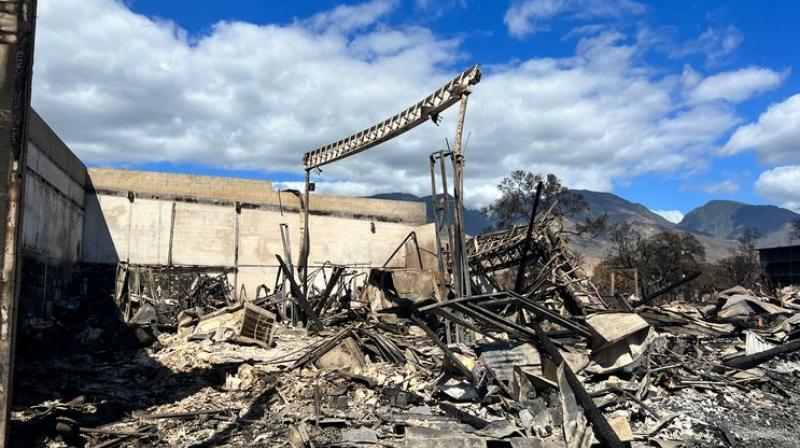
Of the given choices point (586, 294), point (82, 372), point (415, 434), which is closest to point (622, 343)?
point (415, 434)

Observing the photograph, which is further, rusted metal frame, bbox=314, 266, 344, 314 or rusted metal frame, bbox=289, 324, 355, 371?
rusted metal frame, bbox=314, 266, 344, 314

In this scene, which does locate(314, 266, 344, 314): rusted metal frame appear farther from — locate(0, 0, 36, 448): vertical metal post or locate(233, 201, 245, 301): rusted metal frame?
locate(233, 201, 245, 301): rusted metal frame

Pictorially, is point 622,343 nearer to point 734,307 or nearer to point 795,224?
point 734,307

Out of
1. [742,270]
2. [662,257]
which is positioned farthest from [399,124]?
[742,270]

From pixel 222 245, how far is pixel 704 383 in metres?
20.2

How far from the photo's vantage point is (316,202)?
26.7 metres

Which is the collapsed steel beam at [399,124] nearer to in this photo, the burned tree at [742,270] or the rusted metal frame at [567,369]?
the rusted metal frame at [567,369]

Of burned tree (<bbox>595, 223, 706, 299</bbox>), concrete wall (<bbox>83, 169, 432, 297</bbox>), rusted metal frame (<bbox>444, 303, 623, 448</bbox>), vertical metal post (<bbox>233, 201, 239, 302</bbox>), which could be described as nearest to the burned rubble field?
rusted metal frame (<bbox>444, 303, 623, 448</bbox>)

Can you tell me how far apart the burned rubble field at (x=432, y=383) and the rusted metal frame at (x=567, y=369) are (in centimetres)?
2

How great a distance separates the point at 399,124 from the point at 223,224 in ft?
36.0

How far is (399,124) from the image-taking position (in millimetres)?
17219

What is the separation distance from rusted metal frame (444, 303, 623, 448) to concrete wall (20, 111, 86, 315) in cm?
1077

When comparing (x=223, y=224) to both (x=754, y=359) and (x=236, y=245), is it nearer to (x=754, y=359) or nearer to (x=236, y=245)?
(x=236, y=245)

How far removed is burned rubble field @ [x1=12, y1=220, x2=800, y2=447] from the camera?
6.62 meters
